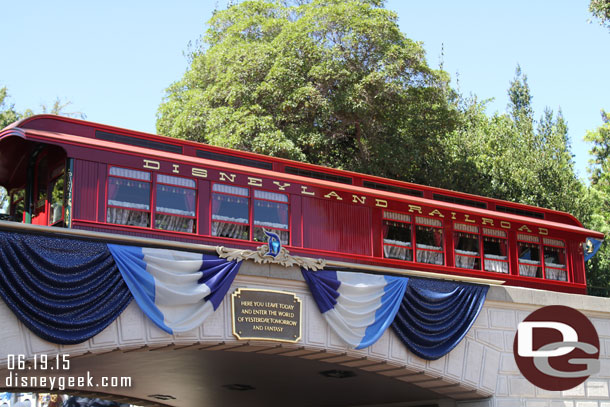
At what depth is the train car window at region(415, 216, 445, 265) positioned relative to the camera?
21625 millimetres

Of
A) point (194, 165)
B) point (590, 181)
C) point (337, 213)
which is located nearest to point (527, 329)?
point (337, 213)

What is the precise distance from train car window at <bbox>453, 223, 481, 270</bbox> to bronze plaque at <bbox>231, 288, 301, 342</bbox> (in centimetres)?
692

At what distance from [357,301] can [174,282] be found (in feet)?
15.9

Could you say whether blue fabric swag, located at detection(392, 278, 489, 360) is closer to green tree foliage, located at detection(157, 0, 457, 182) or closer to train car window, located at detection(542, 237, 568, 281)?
train car window, located at detection(542, 237, 568, 281)

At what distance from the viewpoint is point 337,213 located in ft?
66.0

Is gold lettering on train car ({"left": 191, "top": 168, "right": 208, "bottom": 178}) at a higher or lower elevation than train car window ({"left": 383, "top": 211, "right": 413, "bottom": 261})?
higher

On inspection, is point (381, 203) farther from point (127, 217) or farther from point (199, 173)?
point (127, 217)

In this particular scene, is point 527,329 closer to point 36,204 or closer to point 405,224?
point 405,224

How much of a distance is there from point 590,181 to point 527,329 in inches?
1175

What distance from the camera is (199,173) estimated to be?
703 inches

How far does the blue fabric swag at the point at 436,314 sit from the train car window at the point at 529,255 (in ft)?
11.2

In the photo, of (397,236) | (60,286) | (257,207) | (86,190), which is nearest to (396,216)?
(397,236)

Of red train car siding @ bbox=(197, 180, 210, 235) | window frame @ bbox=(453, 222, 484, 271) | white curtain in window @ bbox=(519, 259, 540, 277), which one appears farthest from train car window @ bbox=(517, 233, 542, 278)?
red train car siding @ bbox=(197, 180, 210, 235)
